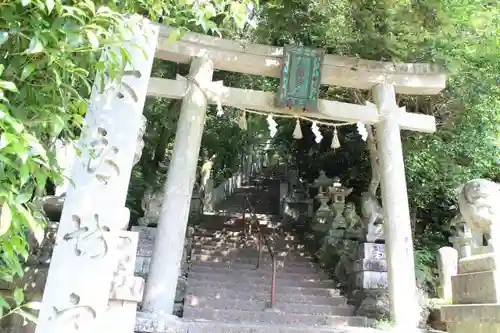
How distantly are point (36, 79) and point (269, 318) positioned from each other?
17.8 ft

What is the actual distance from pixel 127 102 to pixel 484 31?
6712 millimetres

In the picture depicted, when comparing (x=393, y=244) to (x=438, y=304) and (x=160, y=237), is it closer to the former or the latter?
(x=438, y=304)

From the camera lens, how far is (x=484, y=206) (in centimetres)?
492

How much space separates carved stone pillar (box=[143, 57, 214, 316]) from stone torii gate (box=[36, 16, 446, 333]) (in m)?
0.01

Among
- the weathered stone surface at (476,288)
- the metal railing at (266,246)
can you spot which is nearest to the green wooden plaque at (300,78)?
the metal railing at (266,246)

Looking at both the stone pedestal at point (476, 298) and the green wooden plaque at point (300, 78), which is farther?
the green wooden plaque at point (300, 78)

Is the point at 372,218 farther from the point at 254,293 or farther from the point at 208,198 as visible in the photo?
the point at 208,198

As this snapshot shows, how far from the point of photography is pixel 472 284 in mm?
4961

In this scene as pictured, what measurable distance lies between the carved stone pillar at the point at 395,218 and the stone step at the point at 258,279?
1994mm

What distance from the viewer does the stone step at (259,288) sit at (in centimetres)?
769

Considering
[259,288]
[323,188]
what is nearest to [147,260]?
[259,288]

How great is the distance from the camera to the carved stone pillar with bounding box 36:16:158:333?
2116mm

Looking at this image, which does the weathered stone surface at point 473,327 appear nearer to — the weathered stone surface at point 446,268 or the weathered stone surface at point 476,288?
the weathered stone surface at point 476,288

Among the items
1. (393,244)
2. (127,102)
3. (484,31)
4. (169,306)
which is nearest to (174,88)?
(169,306)
